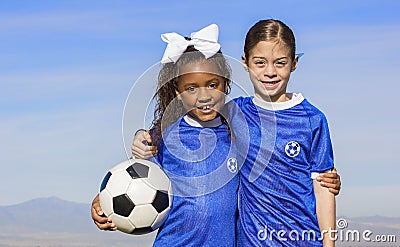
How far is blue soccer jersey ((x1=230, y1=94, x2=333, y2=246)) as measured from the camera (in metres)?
5.16

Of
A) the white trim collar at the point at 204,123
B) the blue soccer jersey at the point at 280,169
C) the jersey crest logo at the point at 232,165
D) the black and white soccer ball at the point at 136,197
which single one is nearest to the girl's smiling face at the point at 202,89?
the white trim collar at the point at 204,123

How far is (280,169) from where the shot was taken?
17.1ft

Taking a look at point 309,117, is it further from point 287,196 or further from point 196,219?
point 196,219

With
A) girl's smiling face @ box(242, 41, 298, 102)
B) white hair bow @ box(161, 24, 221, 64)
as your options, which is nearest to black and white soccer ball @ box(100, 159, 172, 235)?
white hair bow @ box(161, 24, 221, 64)

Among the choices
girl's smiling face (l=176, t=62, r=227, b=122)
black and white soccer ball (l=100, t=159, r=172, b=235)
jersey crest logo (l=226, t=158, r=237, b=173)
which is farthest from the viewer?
jersey crest logo (l=226, t=158, r=237, b=173)

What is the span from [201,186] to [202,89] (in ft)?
2.28

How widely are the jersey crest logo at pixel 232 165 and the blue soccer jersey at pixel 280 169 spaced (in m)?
0.05

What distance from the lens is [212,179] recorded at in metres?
5.24

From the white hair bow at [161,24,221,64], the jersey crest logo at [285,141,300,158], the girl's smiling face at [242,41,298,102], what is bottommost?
the jersey crest logo at [285,141,300,158]

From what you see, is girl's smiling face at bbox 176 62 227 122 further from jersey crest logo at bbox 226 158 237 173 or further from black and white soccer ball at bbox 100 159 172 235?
black and white soccer ball at bbox 100 159 172 235

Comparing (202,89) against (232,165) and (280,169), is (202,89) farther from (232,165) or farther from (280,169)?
(280,169)

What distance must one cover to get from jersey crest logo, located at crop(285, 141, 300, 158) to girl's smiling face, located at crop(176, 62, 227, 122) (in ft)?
1.81

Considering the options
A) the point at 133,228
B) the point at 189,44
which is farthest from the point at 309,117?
the point at 133,228

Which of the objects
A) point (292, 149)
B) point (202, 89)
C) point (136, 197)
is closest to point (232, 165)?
point (292, 149)
